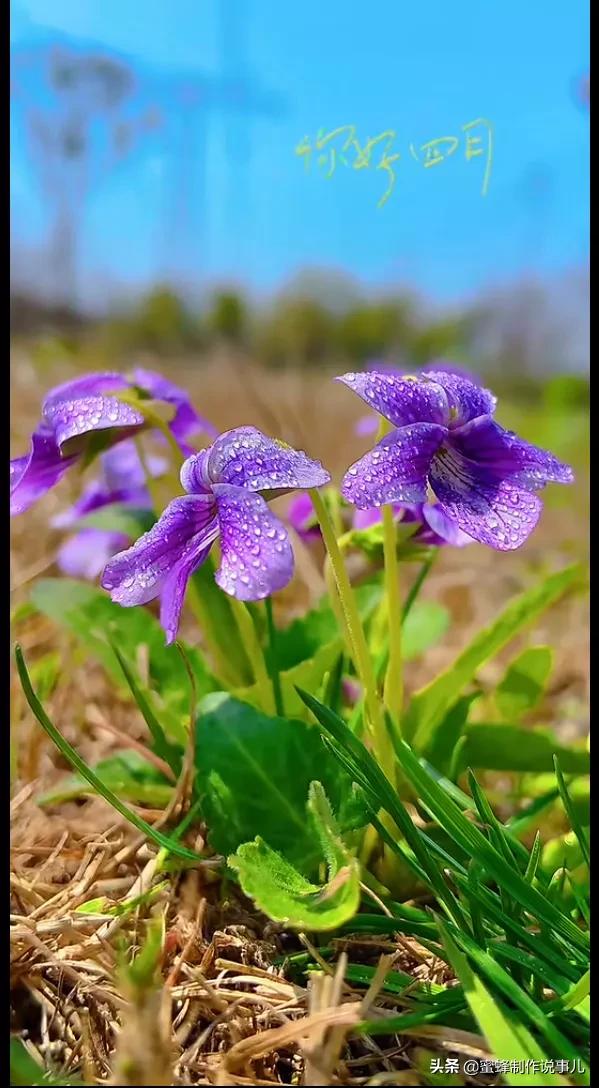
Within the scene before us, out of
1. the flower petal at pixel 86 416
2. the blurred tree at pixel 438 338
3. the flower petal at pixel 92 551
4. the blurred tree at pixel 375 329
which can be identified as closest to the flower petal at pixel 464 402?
the flower petal at pixel 86 416

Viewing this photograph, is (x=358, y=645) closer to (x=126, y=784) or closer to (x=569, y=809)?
(x=569, y=809)

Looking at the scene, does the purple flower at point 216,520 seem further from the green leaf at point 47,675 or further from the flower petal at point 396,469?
the green leaf at point 47,675

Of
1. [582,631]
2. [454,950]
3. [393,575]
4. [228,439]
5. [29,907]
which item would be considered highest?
[228,439]

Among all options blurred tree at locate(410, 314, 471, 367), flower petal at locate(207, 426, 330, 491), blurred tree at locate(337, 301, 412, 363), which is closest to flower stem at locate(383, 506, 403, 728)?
flower petal at locate(207, 426, 330, 491)

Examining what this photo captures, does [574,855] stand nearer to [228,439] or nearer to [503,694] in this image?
[503,694]

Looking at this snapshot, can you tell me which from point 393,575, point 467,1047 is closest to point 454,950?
point 467,1047

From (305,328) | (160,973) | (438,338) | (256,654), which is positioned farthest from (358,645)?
(438,338)

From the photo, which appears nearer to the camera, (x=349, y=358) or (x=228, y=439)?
(x=228, y=439)
